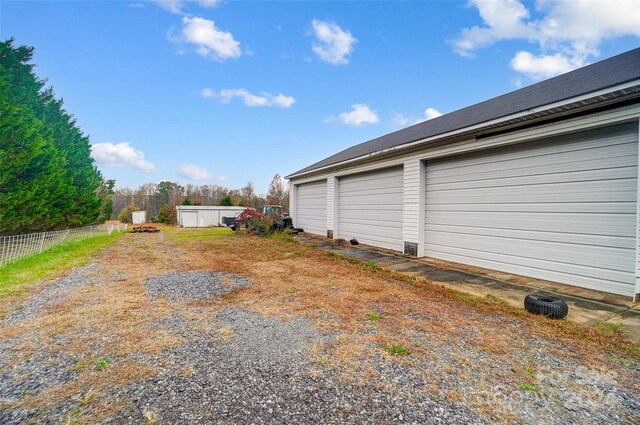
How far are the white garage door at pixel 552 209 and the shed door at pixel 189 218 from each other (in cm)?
2610

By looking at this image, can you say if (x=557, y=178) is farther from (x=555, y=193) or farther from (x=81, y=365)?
(x=81, y=365)

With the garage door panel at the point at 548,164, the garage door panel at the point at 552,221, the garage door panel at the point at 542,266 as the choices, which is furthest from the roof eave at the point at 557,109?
the garage door panel at the point at 542,266

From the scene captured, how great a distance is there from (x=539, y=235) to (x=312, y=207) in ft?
31.4

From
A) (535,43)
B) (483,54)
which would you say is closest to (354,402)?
(535,43)

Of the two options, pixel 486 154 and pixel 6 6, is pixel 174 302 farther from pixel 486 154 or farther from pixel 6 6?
pixel 6 6

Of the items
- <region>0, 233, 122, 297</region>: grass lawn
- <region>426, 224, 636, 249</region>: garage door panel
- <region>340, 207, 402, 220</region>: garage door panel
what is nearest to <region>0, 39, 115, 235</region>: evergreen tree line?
<region>0, 233, 122, 297</region>: grass lawn

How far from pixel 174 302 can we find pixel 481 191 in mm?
6386

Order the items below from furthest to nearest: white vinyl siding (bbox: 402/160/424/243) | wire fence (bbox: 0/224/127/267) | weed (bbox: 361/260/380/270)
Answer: white vinyl siding (bbox: 402/160/424/243)
wire fence (bbox: 0/224/127/267)
weed (bbox: 361/260/380/270)

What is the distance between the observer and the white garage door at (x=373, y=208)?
8.62 meters

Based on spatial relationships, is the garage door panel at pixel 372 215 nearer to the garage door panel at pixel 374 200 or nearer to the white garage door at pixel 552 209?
the garage door panel at pixel 374 200

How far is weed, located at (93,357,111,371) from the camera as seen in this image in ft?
7.53

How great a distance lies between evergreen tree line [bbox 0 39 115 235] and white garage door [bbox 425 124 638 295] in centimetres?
1215

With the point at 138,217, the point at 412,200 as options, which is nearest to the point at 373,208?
the point at 412,200

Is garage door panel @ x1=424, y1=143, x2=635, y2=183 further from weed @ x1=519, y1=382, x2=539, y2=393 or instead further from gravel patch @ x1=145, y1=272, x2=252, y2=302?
gravel patch @ x1=145, y1=272, x2=252, y2=302
